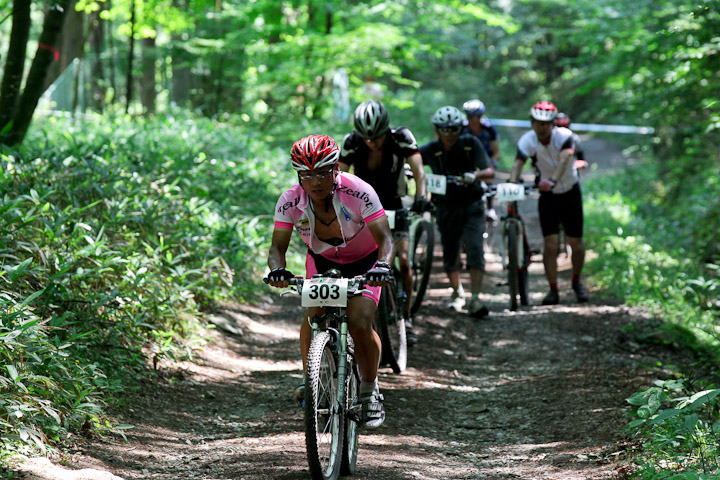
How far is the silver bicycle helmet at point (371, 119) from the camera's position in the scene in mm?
6961

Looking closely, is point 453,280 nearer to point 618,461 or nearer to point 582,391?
point 582,391

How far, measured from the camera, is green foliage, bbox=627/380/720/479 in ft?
13.5

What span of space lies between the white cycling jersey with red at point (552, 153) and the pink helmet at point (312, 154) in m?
5.56

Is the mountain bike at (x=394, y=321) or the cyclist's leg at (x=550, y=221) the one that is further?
the cyclist's leg at (x=550, y=221)

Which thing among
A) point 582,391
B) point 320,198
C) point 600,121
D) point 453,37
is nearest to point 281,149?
point 582,391

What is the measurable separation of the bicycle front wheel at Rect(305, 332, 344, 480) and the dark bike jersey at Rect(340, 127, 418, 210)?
123 inches

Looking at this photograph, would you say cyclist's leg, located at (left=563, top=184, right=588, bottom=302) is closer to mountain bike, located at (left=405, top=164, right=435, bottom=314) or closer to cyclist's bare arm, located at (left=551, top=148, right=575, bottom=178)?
cyclist's bare arm, located at (left=551, top=148, right=575, bottom=178)

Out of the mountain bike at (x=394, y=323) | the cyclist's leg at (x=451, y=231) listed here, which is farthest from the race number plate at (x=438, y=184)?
the mountain bike at (x=394, y=323)

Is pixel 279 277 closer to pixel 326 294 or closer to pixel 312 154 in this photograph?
pixel 326 294

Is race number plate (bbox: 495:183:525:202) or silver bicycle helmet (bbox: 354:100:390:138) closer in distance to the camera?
silver bicycle helmet (bbox: 354:100:390:138)

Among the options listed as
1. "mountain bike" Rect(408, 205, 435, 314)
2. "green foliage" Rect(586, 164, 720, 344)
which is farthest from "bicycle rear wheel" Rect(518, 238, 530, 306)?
"mountain bike" Rect(408, 205, 435, 314)

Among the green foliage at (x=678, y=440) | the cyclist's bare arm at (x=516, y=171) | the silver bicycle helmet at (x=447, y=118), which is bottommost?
the green foliage at (x=678, y=440)

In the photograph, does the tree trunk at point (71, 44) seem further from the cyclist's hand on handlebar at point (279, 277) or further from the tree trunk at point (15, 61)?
the cyclist's hand on handlebar at point (279, 277)

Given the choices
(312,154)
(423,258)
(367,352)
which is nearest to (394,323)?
(423,258)
